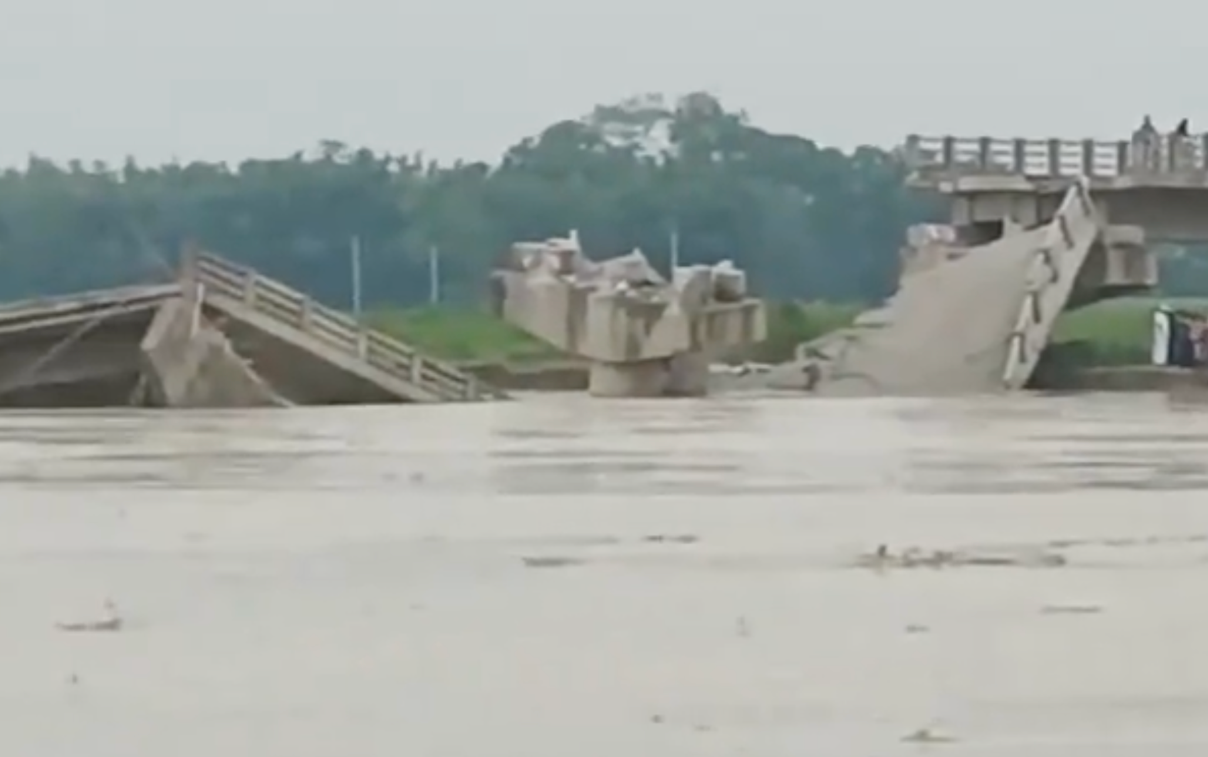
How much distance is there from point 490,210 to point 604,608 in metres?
82.1

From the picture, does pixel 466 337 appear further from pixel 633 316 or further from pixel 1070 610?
pixel 1070 610

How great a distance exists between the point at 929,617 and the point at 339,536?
354 cm

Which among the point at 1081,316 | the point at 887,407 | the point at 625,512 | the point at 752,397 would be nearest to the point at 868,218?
the point at 1081,316

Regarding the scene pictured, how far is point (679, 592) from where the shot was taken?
8703 mm

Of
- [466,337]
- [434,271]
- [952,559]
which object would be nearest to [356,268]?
[434,271]

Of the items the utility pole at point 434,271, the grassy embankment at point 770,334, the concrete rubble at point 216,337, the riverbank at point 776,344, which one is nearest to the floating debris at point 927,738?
the concrete rubble at point 216,337

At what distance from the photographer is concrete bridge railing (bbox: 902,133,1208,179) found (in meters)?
49.0

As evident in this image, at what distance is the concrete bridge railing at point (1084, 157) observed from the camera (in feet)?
161

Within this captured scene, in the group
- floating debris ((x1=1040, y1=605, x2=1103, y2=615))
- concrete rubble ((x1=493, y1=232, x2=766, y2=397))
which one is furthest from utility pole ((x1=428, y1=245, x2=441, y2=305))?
floating debris ((x1=1040, y1=605, x2=1103, y2=615))

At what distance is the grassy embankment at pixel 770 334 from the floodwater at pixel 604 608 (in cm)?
3079

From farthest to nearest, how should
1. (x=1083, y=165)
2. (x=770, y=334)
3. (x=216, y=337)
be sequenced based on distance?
(x=770, y=334), (x=1083, y=165), (x=216, y=337)

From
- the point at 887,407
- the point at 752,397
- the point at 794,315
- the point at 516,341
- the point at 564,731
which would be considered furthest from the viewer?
the point at 794,315

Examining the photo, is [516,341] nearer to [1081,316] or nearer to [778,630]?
[1081,316]

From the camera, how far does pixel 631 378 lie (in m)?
36.0
